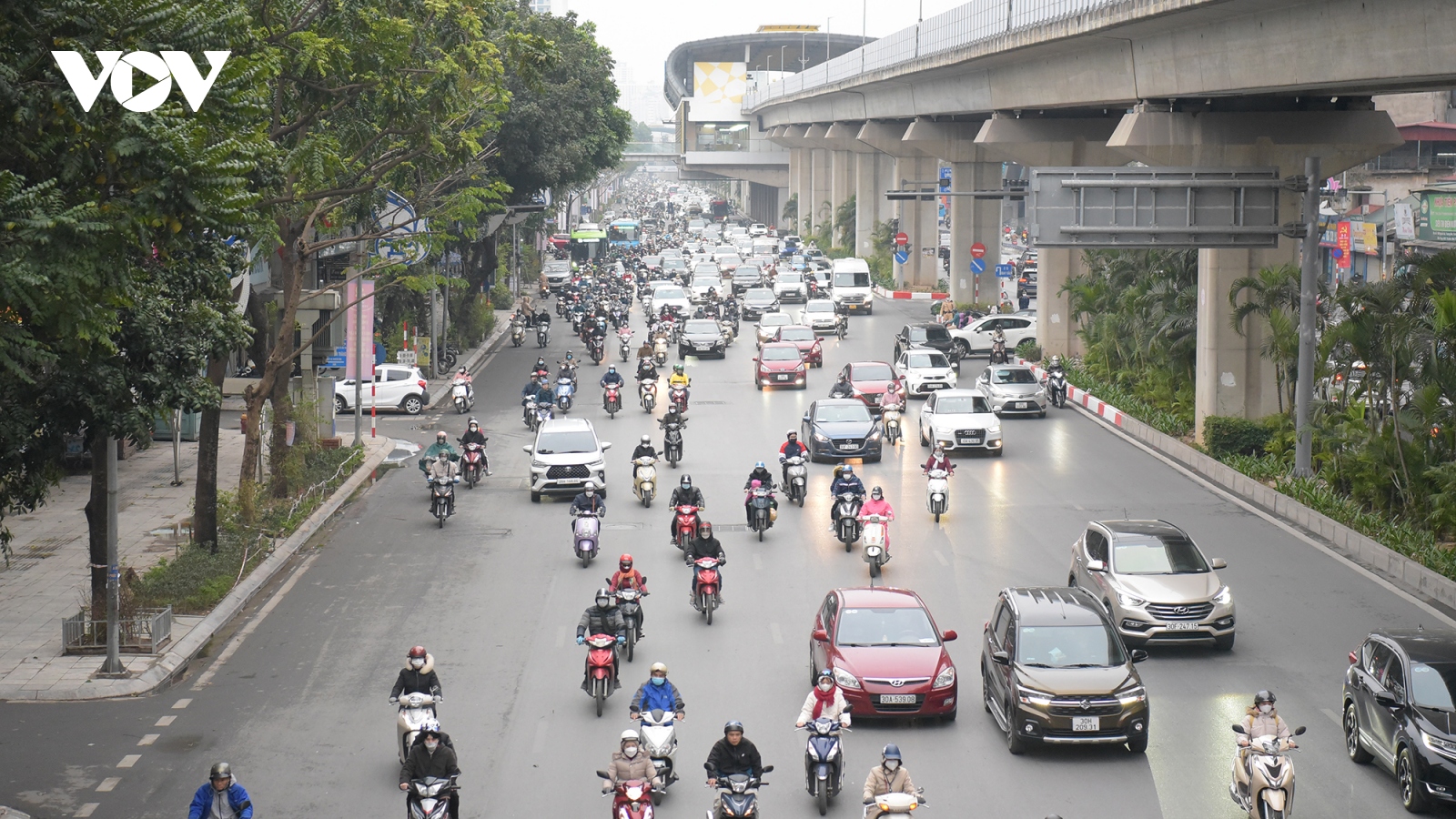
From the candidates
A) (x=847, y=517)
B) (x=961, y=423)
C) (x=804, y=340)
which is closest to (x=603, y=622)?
(x=847, y=517)

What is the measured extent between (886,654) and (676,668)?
10.6 ft

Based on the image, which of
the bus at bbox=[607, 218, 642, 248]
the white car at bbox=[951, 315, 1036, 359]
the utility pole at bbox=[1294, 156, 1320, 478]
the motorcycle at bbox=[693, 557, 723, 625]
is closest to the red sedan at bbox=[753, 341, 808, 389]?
the white car at bbox=[951, 315, 1036, 359]

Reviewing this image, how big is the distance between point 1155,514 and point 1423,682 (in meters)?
13.8

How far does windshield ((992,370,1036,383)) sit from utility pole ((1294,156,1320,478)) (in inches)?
494

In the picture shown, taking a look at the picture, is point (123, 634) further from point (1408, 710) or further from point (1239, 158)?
point (1239, 158)

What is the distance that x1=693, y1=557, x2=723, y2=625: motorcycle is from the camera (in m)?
21.5

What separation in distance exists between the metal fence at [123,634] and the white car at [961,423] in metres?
18.6

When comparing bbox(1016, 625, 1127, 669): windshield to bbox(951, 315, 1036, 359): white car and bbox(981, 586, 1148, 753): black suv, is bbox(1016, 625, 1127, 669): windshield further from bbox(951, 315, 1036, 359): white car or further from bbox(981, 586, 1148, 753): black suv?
bbox(951, 315, 1036, 359): white car

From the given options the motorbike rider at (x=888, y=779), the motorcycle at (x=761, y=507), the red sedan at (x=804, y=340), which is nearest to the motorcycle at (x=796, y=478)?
the motorcycle at (x=761, y=507)

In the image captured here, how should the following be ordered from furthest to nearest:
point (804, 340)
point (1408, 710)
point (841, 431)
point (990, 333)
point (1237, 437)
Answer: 1. point (990, 333)
2. point (804, 340)
3. point (841, 431)
4. point (1237, 437)
5. point (1408, 710)

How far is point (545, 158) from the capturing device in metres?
52.7

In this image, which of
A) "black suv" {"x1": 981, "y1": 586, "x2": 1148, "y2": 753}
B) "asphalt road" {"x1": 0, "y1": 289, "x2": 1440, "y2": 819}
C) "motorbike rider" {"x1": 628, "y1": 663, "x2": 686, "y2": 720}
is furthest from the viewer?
"black suv" {"x1": 981, "y1": 586, "x2": 1148, "y2": 753}

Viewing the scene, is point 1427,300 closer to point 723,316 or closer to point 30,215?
point 30,215

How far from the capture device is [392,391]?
141ft
